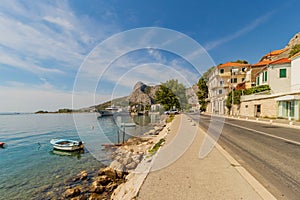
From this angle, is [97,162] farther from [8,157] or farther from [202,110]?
[202,110]

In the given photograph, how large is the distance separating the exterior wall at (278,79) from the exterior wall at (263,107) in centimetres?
323

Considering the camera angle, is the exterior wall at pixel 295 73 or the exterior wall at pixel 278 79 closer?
the exterior wall at pixel 295 73

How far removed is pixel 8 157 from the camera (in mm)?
16922

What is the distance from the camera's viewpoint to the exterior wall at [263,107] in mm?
23286

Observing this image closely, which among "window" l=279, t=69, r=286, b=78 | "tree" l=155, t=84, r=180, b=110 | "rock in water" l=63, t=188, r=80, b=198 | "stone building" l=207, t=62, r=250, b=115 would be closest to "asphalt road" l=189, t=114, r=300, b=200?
"rock in water" l=63, t=188, r=80, b=198

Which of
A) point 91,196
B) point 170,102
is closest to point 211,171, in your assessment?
point 91,196

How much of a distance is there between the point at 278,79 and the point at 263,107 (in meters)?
5.81

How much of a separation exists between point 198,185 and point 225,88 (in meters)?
49.0

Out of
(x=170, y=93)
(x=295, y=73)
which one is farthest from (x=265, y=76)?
(x=170, y=93)

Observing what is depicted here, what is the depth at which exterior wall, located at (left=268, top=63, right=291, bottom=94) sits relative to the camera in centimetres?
2638

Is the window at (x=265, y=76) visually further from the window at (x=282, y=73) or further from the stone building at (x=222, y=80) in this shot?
the stone building at (x=222, y=80)

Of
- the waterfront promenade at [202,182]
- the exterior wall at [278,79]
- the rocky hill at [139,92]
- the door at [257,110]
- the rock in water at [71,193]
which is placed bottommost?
the rock in water at [71,193]

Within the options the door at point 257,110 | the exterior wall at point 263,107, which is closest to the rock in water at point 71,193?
the exterior wall at point 263,107

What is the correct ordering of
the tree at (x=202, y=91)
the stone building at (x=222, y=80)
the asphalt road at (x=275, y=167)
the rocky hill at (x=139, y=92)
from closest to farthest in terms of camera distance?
the asphalt road at (x=275, y=167) < the rocky hill at (x=139, y=92) < the stone building at (x=222, y=80) < the tree at (x=202, y=91)
